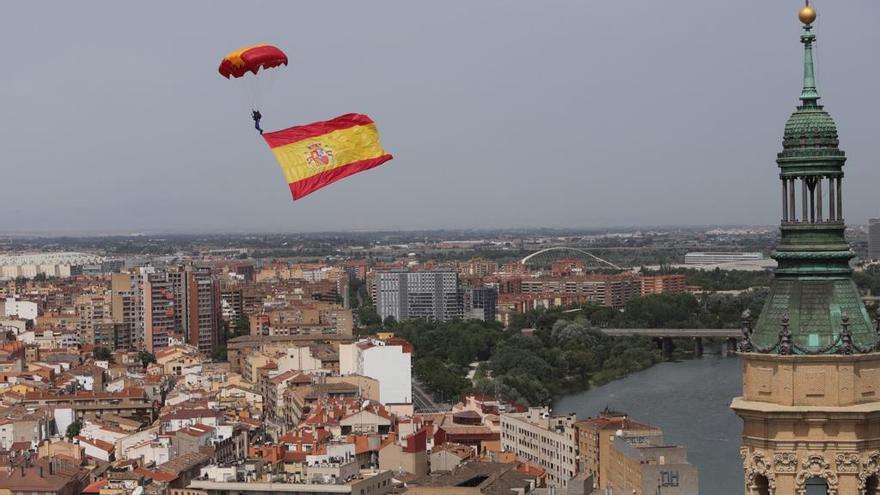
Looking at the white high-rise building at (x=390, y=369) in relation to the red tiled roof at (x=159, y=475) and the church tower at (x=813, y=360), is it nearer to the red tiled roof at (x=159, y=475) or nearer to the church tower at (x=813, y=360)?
the red tiled roof at (x=159, y=475)

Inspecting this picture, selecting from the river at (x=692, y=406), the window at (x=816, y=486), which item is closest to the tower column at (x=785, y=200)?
the window at (x=816, y=486)

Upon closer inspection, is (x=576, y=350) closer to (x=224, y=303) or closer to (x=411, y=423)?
(x=224, y=303)

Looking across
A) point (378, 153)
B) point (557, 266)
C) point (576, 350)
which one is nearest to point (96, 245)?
point (557, 266)

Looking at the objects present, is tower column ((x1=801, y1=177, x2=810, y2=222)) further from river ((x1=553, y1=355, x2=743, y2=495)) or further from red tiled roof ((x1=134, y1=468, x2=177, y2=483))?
red tiled roof ((x1=134, y1=468, x2=177, y2=483))

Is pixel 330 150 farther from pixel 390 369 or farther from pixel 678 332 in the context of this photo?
pixel 678 332

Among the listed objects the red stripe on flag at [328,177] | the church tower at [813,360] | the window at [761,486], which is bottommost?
the window at [761,486]

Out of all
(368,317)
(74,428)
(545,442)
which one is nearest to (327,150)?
(545,442)

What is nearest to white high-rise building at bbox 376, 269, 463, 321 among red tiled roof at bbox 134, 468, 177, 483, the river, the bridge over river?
the bridge over river
